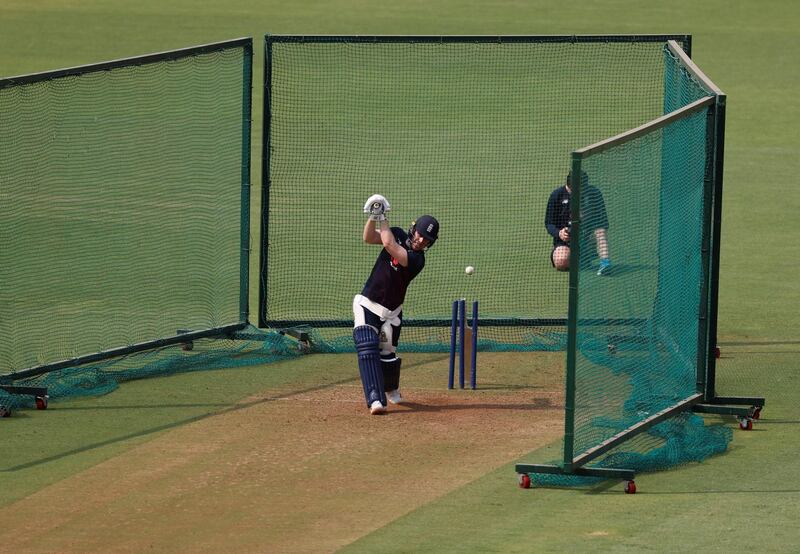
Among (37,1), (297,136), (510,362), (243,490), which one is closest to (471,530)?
(243,490)

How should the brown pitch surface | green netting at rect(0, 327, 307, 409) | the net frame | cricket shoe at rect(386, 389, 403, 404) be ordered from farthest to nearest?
green netting at rect(0, 327, 307, 409), cricket shoe at rect(386, 389, 403, 404), the net frame, the brown pitch surface

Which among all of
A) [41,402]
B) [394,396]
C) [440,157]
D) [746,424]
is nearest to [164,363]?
[41,402]

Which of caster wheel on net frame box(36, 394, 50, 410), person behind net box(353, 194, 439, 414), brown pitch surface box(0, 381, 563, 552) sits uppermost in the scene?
person behind net box(353, 194, 439, 414)

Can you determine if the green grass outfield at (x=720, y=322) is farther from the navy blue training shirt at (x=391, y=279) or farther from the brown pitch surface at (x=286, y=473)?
the navy blue training shirt at (x=391, y=279)

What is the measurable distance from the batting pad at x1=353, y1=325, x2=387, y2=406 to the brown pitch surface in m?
0.19

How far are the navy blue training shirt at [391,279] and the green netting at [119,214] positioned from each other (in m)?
2.79

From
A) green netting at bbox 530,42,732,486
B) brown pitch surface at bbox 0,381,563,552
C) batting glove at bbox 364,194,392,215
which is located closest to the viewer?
brown pitch surface at bbox 0,381,563,552

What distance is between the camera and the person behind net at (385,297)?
41.4 ft

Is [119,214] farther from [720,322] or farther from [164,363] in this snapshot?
[720,322]

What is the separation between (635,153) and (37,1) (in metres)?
25.1

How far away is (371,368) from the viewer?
1253 cm

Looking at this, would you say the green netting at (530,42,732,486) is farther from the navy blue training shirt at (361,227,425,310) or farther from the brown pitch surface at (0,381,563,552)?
the navy blue training shirt at (361,227,425,310)

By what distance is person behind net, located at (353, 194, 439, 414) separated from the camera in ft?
41.4

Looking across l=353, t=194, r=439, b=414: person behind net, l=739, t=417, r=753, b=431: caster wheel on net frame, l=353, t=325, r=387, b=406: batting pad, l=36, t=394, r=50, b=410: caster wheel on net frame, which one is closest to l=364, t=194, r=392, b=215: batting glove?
l=353, t=194, r=439, b=414: person behind net
